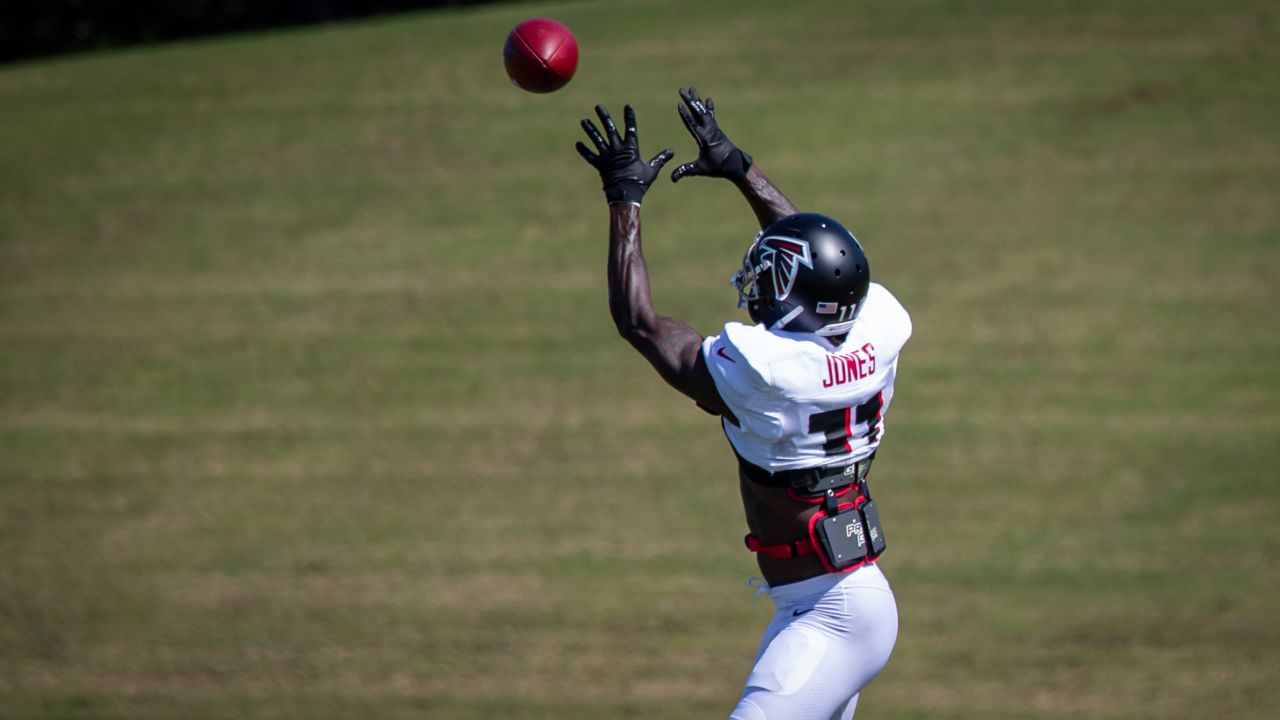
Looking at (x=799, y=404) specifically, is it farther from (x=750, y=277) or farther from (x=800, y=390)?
(x=750, y=277)

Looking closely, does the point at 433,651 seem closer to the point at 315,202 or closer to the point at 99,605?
the point at 99,605

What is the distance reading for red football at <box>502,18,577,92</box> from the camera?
6258mm

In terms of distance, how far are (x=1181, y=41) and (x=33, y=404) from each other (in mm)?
14734

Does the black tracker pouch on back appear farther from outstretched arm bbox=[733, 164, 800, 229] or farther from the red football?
the red football

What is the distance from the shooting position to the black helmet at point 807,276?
16.3 ft

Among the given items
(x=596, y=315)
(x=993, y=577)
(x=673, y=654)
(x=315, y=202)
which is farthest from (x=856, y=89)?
(x=673, y=654)

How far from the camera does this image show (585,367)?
13.3 meters

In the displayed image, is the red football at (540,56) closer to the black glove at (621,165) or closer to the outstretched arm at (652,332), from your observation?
the black glove at (621,165)

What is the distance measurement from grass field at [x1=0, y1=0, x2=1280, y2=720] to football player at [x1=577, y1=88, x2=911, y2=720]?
406cm

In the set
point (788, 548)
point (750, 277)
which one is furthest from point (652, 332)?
point (788, 548)

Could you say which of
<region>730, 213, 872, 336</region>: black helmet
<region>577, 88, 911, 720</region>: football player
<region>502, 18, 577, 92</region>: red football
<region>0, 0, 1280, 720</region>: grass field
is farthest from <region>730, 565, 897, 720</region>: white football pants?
<region>0, 0, 1280, 720</region>: grass field

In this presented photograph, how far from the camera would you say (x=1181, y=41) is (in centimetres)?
1811

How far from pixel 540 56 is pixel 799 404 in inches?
88.8

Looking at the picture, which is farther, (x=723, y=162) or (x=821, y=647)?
(x=723, y=162)
